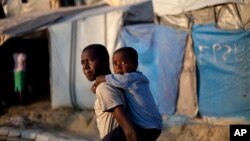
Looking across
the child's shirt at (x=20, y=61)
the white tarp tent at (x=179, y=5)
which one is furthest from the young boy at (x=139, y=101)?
the child's shirt at (x=20, y=61)

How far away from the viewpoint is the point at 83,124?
873 cm

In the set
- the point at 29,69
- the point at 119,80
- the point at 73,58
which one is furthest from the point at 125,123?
the point at 29,69

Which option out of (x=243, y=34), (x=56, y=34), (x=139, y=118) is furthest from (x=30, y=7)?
(x=139, y=118)

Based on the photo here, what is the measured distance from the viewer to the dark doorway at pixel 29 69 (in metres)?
11.1

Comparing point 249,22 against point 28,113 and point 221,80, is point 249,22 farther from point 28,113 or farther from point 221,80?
point 28,113

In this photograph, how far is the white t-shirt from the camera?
243 centimetres

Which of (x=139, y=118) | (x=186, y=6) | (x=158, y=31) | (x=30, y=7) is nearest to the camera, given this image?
(x=139, y=118)

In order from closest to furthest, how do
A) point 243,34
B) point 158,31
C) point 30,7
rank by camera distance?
point 243,34
point 158,31
point 30,7

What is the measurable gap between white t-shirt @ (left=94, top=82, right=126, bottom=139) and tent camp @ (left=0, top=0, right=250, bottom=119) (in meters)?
5.03

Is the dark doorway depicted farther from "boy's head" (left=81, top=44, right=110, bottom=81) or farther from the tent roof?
"boy's head" (left=81, top=44, right=110, bottom=81)

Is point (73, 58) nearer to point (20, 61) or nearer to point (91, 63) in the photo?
point (20, 61)

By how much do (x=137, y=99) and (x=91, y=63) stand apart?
1.14 ft

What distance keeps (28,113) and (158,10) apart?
3855mm

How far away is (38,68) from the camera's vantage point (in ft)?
41.6
